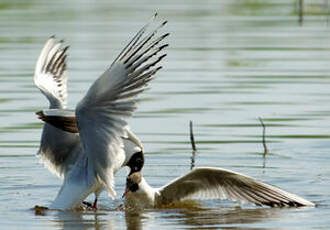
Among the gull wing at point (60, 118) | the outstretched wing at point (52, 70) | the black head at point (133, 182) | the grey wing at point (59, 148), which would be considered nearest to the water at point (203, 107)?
the black head at point (133, 182)

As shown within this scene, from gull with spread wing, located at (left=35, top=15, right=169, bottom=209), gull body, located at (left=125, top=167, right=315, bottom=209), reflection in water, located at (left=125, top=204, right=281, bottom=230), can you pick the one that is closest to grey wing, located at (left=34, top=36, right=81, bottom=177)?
gull with spread wing, located at (left=35, top=15, right=169, bottom=209)

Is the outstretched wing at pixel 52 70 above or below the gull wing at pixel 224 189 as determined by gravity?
above

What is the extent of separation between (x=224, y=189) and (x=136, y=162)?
0.90 meters

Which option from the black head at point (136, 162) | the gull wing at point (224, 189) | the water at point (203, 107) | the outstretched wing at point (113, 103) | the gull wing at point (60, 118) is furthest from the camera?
the black head at point (136, 162)

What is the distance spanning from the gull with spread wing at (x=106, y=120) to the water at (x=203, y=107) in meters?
0.32

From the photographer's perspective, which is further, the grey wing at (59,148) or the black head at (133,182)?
A: the grey wing at (59,148)

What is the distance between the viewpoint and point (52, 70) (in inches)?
427

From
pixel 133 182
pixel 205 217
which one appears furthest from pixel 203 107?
pixel 205 217

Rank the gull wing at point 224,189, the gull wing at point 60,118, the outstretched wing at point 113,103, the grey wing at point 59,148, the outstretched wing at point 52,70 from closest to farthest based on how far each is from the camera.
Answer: the outstretched wing at point 113,103 < the gull wing at point 60,118 < the gull wing at point 224,189 < the grey wing at point 59,148 < the outstretched wing at point 52,70

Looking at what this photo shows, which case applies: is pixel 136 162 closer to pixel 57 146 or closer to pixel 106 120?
pixel 57 146

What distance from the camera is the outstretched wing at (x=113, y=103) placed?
333 inches

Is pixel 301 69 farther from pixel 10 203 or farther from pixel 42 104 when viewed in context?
pixel 10 203

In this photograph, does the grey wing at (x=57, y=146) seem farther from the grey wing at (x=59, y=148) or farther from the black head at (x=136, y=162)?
the black head at (x=136, y=162)

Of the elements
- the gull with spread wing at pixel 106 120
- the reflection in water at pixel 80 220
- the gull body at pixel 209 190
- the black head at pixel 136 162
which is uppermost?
the gull with spread wing at pixel 106 120
